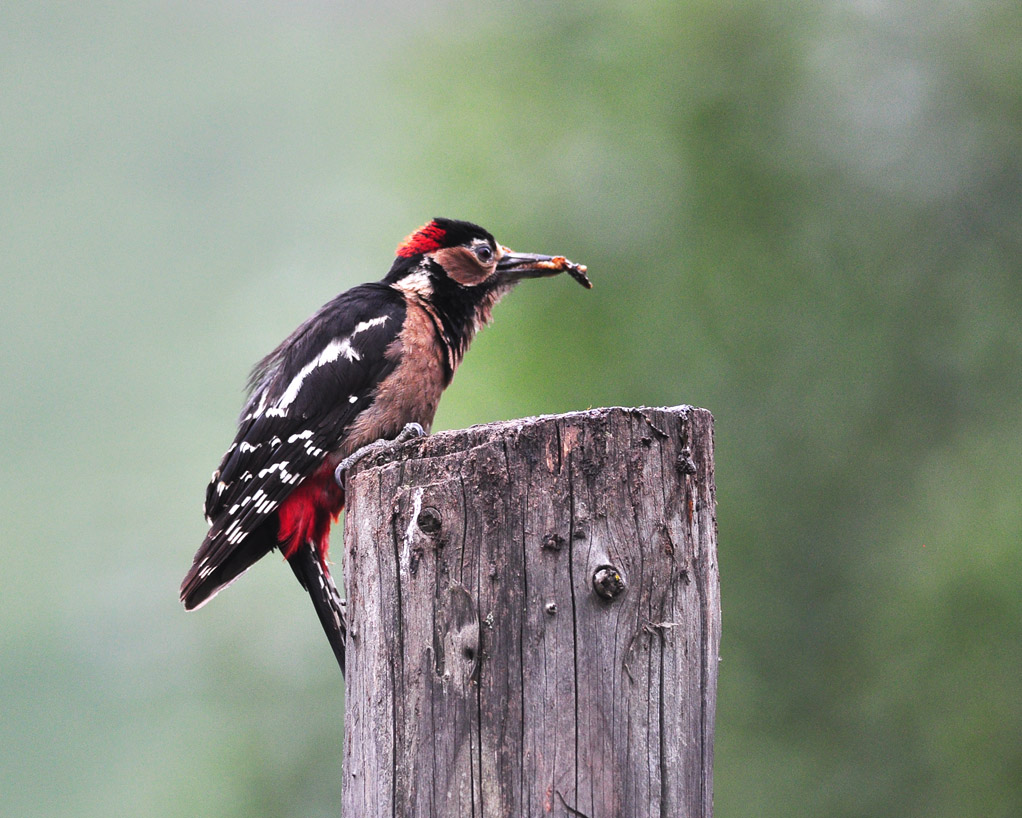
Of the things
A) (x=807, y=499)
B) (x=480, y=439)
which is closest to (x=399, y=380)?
(x=480, y=439)

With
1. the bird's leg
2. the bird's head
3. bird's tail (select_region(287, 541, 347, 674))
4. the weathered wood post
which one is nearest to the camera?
the weathered wood post

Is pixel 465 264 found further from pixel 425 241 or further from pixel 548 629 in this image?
pixel 548 629

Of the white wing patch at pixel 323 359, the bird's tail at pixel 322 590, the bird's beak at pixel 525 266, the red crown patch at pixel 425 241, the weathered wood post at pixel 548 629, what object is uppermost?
the red crown patch at pixel 425 241

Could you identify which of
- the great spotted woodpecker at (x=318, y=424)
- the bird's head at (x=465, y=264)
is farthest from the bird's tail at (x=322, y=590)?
the bird's head at (x=465, y=264)

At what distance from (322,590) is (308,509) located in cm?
27

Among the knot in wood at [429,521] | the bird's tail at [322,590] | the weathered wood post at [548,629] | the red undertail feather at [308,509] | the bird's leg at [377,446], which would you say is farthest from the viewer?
the red undertail feather at [308,509]

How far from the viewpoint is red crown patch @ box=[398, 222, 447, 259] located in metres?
4.18

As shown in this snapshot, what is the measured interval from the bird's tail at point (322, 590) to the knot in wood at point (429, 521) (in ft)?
4.92

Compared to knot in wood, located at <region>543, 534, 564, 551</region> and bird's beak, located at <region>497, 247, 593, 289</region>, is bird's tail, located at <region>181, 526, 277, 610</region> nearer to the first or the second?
bird's beak, located at <region>497, 247, 593, 289</region>

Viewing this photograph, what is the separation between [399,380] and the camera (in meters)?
3.68

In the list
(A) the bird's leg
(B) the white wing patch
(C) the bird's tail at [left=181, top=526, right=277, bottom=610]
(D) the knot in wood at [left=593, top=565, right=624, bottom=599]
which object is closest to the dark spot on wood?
(D) the knot in wood at [left=593, top=565, right=624, bottom=599]

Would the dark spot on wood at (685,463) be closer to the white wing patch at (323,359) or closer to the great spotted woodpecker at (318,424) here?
the great spotted woodpecker at (318,424)

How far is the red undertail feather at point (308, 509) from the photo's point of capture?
3.65 metres

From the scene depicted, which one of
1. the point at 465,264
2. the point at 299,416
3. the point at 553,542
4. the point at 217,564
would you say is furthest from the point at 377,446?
the point at 465,264
